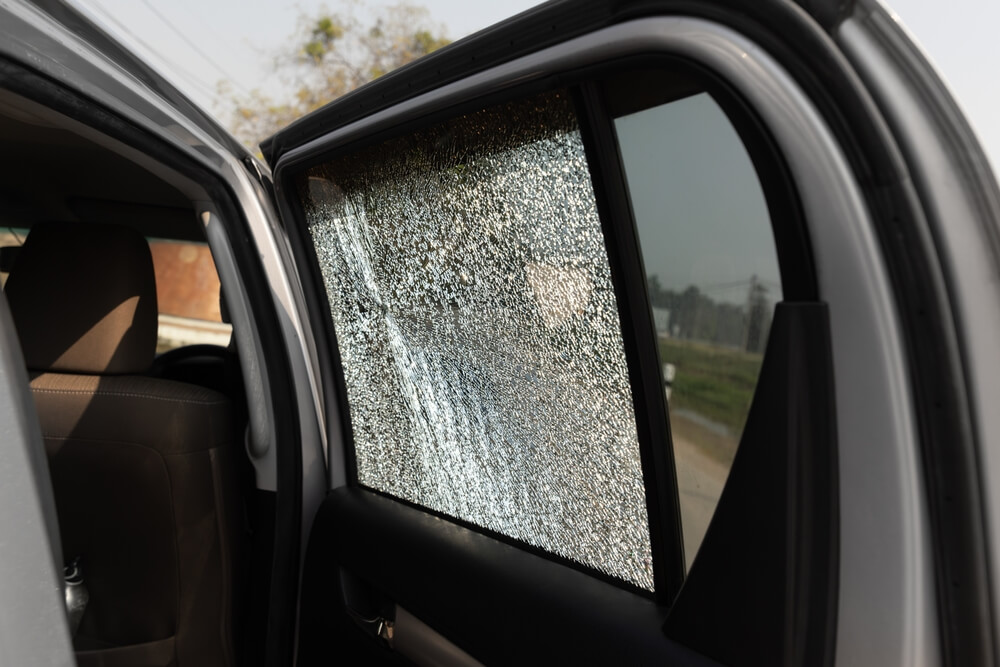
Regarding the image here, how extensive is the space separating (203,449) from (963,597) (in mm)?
1744

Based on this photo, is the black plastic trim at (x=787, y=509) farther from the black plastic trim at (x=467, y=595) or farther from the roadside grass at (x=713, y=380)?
the black plastic trim at (x=467, y=595)

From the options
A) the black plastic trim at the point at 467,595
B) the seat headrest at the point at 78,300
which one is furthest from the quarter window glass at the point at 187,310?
the black plastic trim at the point at 467,595

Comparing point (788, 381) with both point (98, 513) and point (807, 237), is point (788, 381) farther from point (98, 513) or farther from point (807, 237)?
point (98, 513)

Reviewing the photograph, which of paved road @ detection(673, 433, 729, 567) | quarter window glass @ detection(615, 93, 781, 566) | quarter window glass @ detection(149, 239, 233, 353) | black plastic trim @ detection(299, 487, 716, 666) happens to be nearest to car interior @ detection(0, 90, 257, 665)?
black plastic trim @ detection(299, 487, 716, 666)

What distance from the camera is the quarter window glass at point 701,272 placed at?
0.85 metres

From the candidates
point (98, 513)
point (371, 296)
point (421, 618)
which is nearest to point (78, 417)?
point (98, 513)

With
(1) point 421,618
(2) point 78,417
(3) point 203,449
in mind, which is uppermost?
(2) point 78,417

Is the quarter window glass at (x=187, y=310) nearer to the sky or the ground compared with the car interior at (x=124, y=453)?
nearer to the sky

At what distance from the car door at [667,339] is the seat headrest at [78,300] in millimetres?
587

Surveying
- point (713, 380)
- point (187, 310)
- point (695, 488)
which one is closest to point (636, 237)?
point (713, 380)

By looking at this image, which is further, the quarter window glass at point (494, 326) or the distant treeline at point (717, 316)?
the quarter window glass at point (494, 326)

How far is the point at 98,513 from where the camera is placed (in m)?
1.85

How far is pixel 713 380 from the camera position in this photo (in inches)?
36.5

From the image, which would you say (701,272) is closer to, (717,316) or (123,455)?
(717,316)
